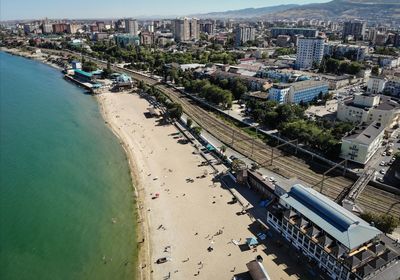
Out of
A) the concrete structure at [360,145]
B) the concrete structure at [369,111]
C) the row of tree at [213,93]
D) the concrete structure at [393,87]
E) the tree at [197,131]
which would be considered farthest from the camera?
the concrete structure at [393,87]

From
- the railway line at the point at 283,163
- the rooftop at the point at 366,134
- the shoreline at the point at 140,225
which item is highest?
the rooftop at the point at 366,134

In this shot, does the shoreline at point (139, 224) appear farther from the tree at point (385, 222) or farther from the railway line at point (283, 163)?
the tree at point (385, 222)

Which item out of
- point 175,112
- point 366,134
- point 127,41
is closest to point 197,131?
point 175,112

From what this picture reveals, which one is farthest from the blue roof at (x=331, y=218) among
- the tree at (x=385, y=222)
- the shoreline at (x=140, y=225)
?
the shoreline at (x=140, y=225)

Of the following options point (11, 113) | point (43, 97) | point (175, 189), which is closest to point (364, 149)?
point (175, 189)

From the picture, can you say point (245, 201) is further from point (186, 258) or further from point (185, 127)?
point (185, 127)

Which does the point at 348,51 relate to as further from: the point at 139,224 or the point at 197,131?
the point at 139,224
